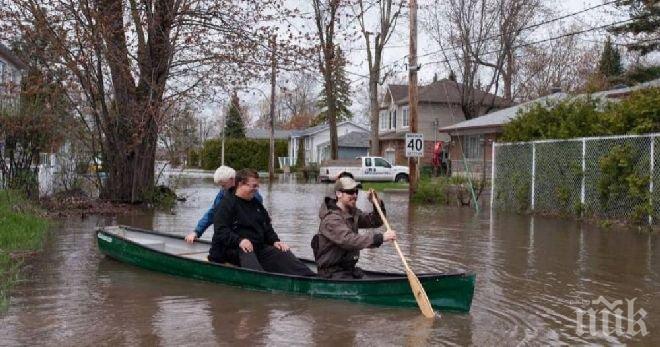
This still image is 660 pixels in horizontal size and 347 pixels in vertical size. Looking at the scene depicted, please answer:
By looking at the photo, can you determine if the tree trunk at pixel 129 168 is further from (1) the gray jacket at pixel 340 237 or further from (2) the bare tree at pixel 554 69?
(2) the bare tree at pixel 554 69


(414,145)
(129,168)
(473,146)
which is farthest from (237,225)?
(473,146)

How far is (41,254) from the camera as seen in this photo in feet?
38.3

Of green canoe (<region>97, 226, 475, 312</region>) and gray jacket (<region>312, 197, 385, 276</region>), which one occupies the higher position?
gray jacket (<region>312, 197, 385, 276</region>)

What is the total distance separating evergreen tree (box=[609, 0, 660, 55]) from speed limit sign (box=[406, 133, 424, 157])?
1464cm

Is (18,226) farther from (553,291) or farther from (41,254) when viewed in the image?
(553,291)

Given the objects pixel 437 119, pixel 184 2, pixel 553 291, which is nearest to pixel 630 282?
pixel 553 291

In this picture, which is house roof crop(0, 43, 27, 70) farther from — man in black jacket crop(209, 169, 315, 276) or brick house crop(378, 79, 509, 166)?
man in black jacket crop(209, 169, 315, 276)

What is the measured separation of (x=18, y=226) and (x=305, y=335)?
7.39 meters

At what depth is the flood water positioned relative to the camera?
275 inches

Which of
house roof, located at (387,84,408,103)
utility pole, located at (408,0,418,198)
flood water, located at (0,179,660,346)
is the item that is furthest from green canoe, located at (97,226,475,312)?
house roof, located at (387,84,408,103)

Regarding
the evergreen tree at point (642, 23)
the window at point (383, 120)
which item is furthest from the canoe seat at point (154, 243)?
the window at point (383, 120)

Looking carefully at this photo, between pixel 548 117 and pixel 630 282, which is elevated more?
pixel 548 117

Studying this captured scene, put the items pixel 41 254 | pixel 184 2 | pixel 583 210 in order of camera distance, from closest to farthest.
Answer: pixel 41 254
pixel 583 210
pixel 184 2

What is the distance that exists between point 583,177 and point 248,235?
Result: 1050 cm
